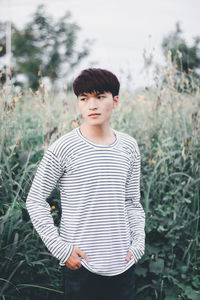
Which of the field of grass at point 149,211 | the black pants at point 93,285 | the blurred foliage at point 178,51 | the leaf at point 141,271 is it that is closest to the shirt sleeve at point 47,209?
the black pants at point 93,285

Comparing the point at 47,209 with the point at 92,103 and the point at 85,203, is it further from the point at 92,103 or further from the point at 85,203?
the point at 92,103

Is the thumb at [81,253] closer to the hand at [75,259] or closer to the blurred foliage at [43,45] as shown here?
the hand at [75,259]

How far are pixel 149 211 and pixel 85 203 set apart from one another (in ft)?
3.26

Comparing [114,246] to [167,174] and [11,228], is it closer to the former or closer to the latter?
[11,228]

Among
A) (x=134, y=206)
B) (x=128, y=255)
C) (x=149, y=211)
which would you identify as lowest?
(x=149, y=211)

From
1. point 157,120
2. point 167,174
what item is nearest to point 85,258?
point 167,174

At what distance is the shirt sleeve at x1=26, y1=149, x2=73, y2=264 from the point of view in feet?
4.54

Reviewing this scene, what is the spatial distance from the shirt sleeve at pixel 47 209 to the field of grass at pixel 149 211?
38 cm

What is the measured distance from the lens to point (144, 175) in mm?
2627

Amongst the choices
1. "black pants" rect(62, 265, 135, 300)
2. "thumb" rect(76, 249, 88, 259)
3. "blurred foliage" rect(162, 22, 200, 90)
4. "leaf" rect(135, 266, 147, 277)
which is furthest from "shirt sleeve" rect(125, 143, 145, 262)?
"blurred foliage" rect(162, 22, 200, 90)

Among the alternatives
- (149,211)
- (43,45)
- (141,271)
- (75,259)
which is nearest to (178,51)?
(149,211)

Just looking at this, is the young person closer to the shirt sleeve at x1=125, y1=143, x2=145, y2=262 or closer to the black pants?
the black pants

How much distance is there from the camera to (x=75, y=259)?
4.55 feet

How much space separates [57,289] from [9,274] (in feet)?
1.18
